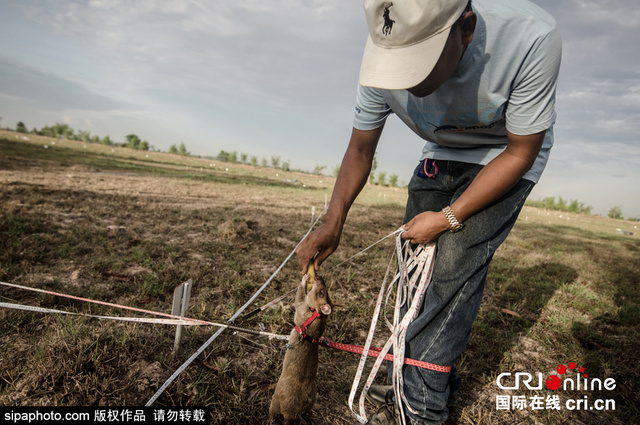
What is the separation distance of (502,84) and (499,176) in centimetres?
44

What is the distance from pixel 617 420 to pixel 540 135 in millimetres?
2310

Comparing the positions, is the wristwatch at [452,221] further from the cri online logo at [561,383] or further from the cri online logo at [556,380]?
the cri online logo at [556,380]

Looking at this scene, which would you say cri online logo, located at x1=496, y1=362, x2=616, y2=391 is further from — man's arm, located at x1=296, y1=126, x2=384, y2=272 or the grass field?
man's arm, located at x1=296, y1=126, x2=384, y2=272

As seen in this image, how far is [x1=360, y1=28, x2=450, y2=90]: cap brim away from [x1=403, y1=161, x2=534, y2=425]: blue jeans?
29.5 inches

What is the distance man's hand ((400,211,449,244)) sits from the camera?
1742 mm

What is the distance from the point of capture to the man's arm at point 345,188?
6.44 ft

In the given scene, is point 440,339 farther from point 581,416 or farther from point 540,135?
point 581,416

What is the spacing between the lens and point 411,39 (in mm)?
1378

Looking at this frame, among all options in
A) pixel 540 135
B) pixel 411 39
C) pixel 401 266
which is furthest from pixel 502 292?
pixel 411 39

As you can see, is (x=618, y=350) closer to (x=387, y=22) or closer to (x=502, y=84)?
(x=502, y=84)

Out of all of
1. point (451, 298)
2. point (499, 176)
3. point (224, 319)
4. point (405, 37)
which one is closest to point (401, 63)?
point (405, 37)

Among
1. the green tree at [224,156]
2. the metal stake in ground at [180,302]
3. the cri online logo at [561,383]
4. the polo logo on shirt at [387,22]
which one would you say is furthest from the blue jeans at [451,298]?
the green tree at [224,156]

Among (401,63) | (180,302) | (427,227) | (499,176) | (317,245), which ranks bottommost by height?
(180,302)

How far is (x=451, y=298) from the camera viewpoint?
1.74 metres
